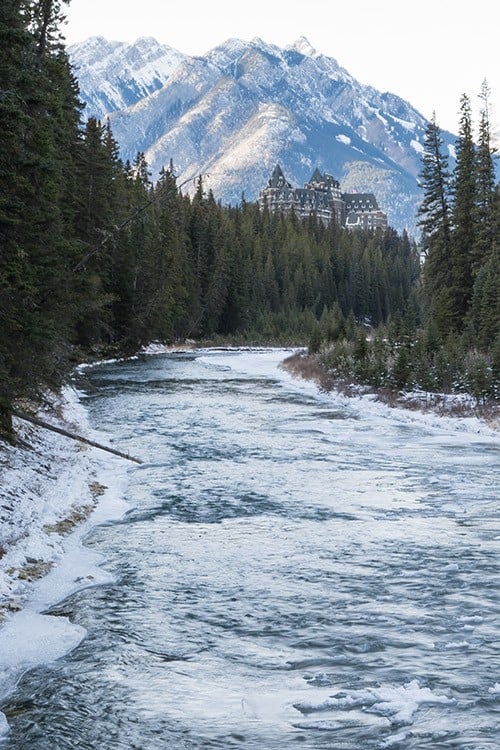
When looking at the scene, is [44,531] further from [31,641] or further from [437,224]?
[437,224]

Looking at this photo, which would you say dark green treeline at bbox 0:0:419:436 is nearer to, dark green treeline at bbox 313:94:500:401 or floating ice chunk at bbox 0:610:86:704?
floating ice chunk at bbox 0:610:86:704

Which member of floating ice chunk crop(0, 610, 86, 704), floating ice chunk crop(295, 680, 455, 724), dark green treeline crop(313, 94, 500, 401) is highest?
dark green treeline crop(313, 94, 500, 401)

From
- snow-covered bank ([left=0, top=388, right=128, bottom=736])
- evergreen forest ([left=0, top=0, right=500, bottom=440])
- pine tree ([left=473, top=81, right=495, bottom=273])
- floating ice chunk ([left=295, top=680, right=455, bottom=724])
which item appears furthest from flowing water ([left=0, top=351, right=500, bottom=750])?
pine tree ([left=473, top=81, right=495, bottom=273])

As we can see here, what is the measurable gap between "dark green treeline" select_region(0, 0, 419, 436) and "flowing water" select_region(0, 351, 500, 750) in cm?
464

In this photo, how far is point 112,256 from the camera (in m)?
63.8

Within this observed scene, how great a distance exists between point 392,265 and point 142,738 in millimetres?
169524

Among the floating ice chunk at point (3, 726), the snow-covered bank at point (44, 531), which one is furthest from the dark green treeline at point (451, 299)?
the floating ice chunk at point (3, 726)

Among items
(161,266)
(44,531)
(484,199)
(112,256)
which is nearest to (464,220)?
(484,199)

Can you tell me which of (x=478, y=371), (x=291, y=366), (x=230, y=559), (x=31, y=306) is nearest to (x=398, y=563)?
(x=230, y=559)

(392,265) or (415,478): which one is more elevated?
(392,265)

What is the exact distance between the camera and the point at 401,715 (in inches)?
286

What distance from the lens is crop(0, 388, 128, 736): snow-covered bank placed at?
359 inches

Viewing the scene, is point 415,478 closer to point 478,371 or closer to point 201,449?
point 201,449

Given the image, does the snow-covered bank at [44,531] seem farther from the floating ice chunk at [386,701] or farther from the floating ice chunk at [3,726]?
the floating ice chunk at [386,701]
